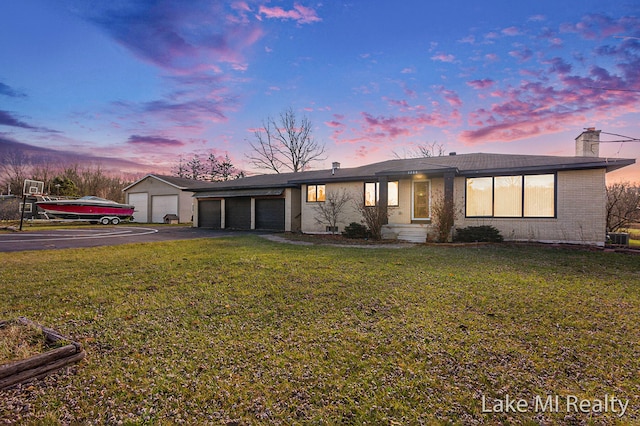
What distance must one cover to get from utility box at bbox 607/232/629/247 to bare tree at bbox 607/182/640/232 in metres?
2.64

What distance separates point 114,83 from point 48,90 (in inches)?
152

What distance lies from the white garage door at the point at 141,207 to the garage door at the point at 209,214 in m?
8.75

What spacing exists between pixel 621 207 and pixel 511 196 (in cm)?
732

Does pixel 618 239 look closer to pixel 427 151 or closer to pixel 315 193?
pixel 315 193

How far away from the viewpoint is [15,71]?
12.5 metres

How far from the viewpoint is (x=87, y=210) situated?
2141 cm

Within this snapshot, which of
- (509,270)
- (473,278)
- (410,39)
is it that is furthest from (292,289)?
(410,39)

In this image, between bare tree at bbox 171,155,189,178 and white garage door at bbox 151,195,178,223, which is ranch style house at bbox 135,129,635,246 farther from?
bare tree at bbox 171,155,189,178

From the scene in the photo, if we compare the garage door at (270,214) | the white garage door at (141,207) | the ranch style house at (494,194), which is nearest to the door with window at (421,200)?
the ranch style house at (494,194)

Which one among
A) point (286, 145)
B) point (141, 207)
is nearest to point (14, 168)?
point (141, 207)

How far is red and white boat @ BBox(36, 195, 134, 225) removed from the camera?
66.4ft

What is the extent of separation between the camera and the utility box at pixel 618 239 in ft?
35.4

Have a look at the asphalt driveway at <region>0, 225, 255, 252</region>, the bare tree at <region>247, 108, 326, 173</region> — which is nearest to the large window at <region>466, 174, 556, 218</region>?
the asphalt driveway at <region>0, 225, 255, 252</region>

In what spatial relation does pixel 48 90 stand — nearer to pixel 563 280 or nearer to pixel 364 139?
pixel 364 139
